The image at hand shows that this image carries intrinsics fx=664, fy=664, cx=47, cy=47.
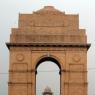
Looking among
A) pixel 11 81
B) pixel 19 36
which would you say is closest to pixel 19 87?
pixel 11 81

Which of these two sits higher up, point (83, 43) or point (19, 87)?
point (83, 43)

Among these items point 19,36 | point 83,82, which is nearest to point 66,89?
point 83,82

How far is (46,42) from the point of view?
65938 mm

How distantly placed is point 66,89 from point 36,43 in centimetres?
545

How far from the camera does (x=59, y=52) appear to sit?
218ft

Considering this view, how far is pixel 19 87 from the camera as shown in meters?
65.8

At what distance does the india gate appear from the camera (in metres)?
65.9

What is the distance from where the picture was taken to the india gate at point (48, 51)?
216ft

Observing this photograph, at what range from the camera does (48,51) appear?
66312mm

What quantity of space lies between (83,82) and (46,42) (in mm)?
5399

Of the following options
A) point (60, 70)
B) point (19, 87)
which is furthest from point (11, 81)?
point (60, 70)

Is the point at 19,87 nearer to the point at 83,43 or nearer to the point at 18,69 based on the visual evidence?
the point at 18,69

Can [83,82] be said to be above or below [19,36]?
below

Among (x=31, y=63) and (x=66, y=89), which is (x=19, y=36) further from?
(x=66, y=89)
